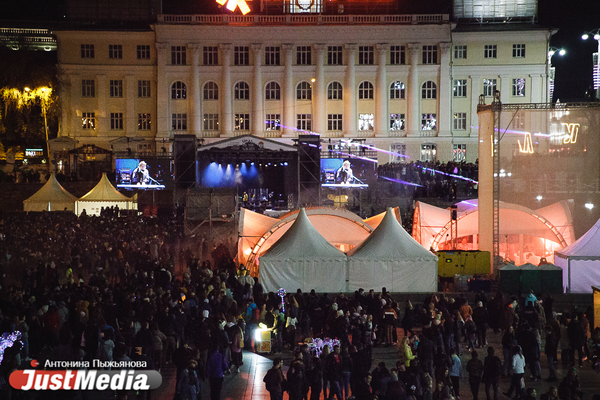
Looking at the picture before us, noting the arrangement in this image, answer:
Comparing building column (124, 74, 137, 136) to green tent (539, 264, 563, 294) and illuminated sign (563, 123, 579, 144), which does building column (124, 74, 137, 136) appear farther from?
green tent (539, 264, 563, 294)

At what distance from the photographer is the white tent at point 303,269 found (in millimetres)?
20594

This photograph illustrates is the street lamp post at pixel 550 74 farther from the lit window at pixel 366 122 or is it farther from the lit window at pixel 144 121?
the lit window at pixel 144 121

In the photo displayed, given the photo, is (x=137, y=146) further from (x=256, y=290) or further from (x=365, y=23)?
(x=256, y=290)

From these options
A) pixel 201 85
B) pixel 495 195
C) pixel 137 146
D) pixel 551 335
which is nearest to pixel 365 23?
pixel 201 85

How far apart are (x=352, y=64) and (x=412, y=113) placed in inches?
236

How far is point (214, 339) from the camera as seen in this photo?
13.9 metres

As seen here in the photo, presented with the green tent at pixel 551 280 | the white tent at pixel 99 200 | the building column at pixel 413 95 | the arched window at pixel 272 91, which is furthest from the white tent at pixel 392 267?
the arched window at pixel 272 91

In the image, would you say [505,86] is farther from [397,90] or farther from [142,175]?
[142,175]

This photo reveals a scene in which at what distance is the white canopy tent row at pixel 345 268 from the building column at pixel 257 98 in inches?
1430

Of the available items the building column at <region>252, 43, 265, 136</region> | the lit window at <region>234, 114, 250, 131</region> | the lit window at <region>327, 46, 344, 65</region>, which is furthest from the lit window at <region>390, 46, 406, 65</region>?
the lit window at <region>234, 114, 250, 131</region>

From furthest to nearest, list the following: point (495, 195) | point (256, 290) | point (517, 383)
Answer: point (495, 195), point (256, 290), point (517, 383)

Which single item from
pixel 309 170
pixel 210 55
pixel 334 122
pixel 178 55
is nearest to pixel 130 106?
pixel 178 55

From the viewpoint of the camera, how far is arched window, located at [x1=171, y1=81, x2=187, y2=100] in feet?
187

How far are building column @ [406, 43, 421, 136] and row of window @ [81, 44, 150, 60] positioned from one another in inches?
807
